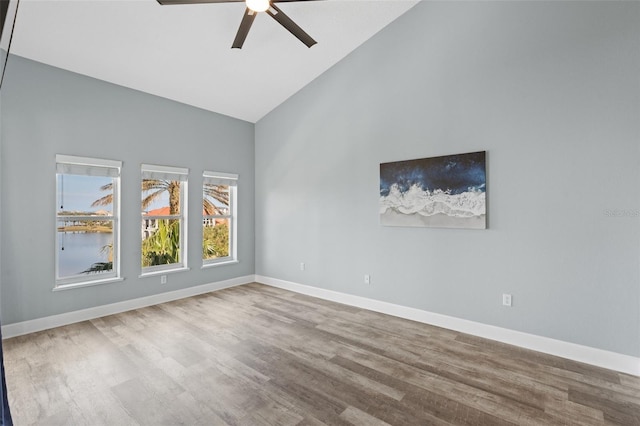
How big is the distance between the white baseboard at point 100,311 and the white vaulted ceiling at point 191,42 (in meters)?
3.10

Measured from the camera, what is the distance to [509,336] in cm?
323

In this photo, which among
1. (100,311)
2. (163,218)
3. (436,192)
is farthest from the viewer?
(163,218)

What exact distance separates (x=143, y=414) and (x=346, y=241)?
316 cm

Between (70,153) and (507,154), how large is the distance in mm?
5236

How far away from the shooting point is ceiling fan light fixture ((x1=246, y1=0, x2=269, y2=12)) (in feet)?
8.61

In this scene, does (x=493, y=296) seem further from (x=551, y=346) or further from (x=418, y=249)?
(x=418, y=249)

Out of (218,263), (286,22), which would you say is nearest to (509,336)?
(286,22)

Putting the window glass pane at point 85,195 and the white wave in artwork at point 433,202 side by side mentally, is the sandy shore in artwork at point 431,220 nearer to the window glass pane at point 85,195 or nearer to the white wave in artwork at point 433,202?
the white wave in artwork at point 433,202

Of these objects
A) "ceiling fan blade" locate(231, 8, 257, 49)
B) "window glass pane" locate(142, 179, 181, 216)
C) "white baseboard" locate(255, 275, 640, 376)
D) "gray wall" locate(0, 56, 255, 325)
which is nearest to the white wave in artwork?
"white baseboard" locate(255, 275, 640, 376)

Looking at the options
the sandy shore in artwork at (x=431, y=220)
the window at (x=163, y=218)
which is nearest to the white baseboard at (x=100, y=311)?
the window at (x=163, y=218)

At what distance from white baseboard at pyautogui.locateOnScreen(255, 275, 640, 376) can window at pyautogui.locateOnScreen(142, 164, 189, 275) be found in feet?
8.54

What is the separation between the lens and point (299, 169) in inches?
208

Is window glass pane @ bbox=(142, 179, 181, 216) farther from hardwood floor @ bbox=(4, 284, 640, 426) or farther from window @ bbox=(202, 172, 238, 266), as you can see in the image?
hardwood floor @ bbox=(4, 284, 640, 426)

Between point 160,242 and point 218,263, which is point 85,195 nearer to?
point 160,242
